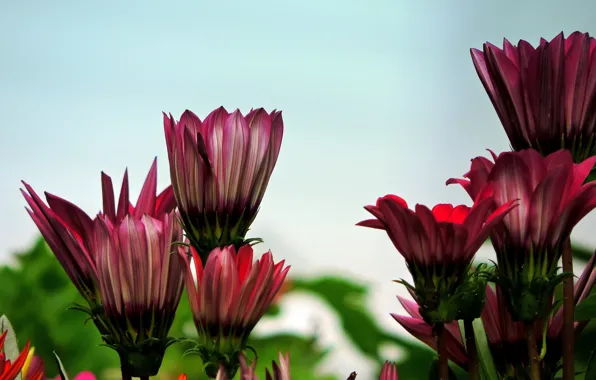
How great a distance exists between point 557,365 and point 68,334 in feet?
1.63

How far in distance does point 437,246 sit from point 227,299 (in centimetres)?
6

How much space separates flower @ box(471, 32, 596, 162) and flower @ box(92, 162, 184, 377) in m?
0.11

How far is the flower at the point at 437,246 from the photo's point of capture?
19 cm

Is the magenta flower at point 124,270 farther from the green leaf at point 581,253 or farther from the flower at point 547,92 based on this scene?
the green leaf at point 581,253

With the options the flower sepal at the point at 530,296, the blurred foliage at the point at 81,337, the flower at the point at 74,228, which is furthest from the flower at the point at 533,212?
the blurred foliage at the point at 81,337

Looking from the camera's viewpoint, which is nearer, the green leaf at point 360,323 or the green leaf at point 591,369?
the green leaf at point 591,369

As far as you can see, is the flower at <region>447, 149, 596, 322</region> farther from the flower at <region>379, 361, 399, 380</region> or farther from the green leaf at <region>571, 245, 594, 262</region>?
the green leaf at <region>571, 245, 594, 262</region>

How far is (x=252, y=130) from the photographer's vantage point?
0.22 meters

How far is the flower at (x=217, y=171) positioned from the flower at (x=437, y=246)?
0.04 m

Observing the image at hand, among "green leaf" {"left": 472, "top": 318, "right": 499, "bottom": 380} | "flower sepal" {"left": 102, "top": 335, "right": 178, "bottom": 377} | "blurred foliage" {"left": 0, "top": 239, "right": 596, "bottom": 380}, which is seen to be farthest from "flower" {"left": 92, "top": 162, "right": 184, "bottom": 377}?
"blurred foliage" {"left": 0, "top": 239, "right": 596, "bottom": 380}

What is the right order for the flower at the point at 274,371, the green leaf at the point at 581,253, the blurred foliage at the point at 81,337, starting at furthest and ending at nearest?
the blurred foliage at the point at 81,337 → the green leaf at the point at 581,253 → the flower at the point at 274,371

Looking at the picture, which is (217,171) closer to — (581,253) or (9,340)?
(9,340)

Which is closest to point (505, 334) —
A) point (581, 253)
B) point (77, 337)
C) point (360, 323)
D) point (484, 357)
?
point (484, 357)

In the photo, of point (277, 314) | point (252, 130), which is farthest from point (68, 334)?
point (252, 130)
